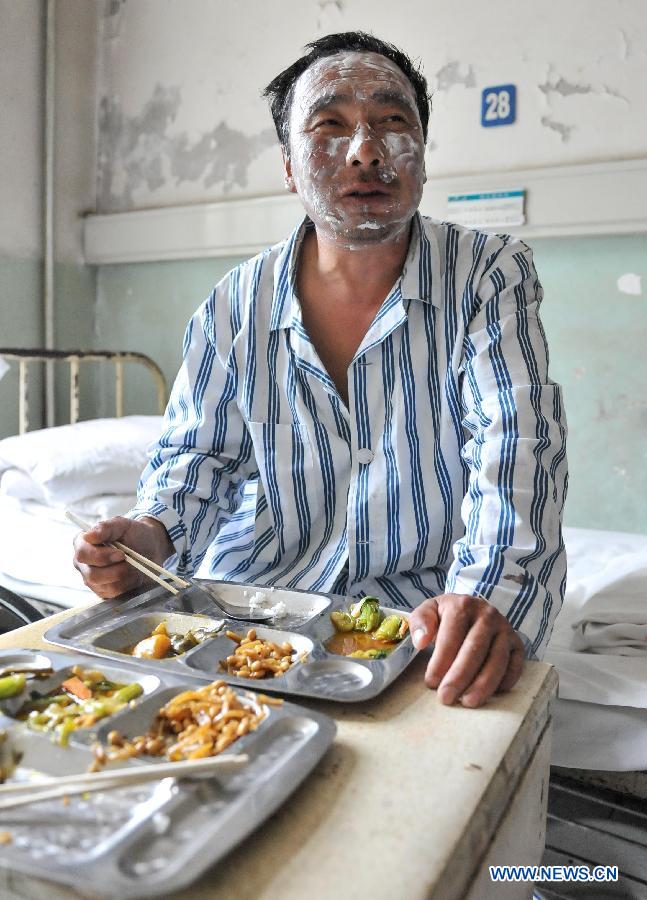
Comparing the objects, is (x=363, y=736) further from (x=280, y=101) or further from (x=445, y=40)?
(x=445, y=40)

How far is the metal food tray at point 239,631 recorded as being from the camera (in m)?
0.84

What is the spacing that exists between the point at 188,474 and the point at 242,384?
0.20 m

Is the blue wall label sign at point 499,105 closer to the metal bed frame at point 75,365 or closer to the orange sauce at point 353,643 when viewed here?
the metal bed frame at point 75,365

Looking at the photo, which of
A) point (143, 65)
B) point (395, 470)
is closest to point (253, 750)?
point (395, 470)

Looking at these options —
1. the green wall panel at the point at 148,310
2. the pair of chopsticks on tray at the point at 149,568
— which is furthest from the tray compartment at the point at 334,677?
the green wall panel at the point at 148,310

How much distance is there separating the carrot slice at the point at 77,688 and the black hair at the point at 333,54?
3.65 ft

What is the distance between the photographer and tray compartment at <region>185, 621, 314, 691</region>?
839 mm

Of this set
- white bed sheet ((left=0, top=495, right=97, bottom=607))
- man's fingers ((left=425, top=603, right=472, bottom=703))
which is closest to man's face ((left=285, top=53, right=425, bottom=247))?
man's fingers ((left=425, top=603, right=472, bottom=703))

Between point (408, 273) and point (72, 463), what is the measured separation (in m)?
1.30

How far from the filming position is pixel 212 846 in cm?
54

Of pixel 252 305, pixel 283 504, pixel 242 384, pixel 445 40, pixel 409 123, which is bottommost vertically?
pixel 283 504

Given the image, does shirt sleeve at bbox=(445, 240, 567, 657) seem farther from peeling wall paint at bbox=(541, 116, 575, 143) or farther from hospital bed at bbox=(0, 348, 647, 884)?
peeling wall paint at bbox=(541, 116, 575, 143)

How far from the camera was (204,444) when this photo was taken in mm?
1519

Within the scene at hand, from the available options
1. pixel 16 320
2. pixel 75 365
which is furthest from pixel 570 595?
pixel 16 320
